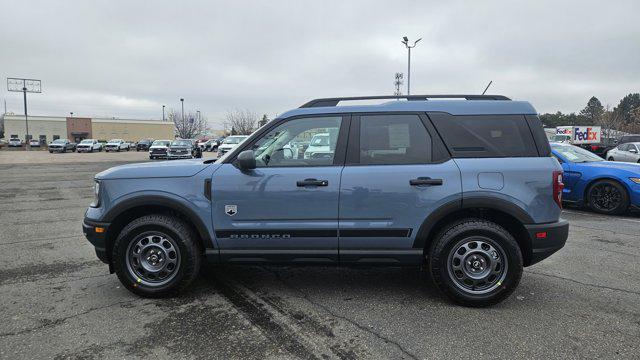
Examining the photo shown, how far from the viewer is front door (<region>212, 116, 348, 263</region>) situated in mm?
3973

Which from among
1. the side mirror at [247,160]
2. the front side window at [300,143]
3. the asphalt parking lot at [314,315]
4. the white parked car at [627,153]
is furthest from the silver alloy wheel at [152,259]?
the white parked car at [627,153]

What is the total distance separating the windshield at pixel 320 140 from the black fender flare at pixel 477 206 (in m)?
1.17

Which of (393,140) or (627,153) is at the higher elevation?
(393,140)

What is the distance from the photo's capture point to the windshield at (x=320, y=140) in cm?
420

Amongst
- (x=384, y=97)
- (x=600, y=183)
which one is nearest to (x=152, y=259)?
(x=384, y=97)

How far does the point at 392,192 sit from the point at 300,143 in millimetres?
976

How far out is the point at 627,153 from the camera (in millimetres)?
18297

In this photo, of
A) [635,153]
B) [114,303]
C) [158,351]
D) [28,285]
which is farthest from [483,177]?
[635,153]

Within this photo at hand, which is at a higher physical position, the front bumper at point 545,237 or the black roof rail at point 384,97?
the black roof rail at point 384,97

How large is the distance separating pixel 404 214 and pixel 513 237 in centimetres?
108

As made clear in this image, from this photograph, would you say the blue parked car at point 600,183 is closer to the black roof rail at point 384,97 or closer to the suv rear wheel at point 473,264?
the black roof rail at point 384,97

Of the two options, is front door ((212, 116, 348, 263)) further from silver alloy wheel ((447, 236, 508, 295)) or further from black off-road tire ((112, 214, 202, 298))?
silver alloy wheel ((447, 236, 508, 295))

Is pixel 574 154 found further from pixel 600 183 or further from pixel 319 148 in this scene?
pixel 319 148

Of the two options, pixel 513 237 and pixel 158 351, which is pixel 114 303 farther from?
pixel 513 237
